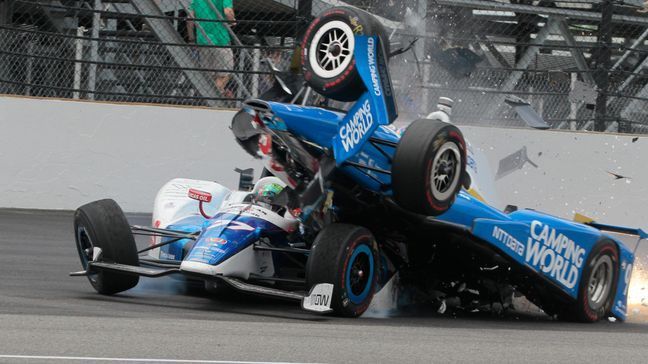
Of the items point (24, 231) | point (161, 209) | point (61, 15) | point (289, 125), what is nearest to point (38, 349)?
point (289, 125)

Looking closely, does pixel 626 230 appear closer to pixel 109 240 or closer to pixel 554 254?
pixel 554 254

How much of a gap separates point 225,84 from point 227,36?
0.52 meters

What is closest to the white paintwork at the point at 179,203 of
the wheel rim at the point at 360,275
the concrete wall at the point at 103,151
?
the wheel rim at the point at 360,275

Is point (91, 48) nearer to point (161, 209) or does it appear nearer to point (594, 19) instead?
point (161, 209)

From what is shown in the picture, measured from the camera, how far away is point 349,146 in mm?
6637

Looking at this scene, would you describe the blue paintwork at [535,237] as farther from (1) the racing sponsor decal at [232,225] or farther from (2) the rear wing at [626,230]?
(1) the racing sponsor decal at [232,225]

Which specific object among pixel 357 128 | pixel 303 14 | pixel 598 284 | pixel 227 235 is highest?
pixel 303 14

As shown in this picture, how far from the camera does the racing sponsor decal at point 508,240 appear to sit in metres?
7.25

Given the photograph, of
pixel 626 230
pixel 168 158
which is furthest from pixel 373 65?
pixel 168 158

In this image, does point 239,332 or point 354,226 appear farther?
point 354,226

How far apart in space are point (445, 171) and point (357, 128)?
0.54 m

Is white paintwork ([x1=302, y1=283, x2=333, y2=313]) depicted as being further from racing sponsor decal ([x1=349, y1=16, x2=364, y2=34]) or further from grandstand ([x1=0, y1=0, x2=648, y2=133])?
grandstand ([x1=0, y1=0, x2=648, y2=133])

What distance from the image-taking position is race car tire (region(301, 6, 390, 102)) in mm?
6668

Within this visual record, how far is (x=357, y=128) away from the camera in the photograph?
663 cm
